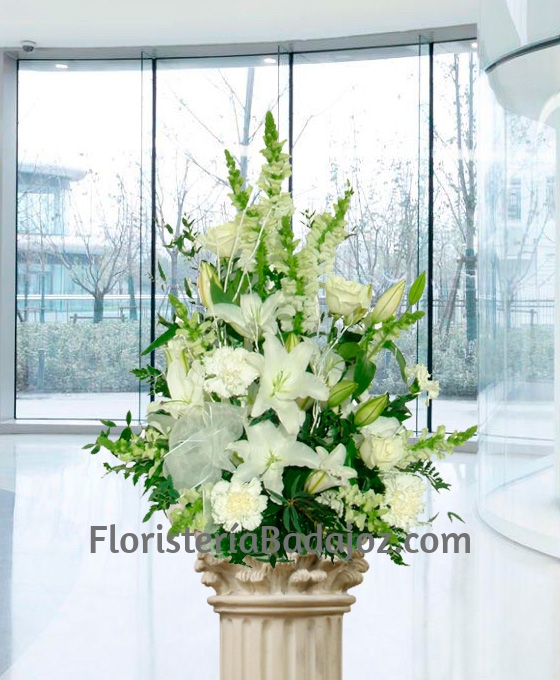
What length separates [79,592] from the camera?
517 centimetres

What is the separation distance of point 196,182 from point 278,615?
1026cm

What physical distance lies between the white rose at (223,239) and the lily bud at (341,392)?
8.4 inches

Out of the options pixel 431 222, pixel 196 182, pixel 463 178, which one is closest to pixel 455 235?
pixel 431 222

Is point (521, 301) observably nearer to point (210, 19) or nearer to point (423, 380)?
point (210, 19)

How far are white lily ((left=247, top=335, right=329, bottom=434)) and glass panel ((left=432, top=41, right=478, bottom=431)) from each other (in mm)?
9501

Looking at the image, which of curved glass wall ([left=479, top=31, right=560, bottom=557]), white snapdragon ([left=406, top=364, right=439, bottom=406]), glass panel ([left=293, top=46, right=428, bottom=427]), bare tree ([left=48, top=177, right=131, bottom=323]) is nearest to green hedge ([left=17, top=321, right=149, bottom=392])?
bare tree ([left=48, top=177, right=131, bottom=323])

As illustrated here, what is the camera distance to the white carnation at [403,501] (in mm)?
1255

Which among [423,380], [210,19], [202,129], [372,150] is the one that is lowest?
[423,380]

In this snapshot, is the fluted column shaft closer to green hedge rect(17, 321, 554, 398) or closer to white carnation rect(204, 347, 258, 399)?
white carnation rect(204, 347, 258, 399)

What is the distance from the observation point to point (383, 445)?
1252 millimetres

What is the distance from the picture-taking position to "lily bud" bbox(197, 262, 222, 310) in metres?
1.26

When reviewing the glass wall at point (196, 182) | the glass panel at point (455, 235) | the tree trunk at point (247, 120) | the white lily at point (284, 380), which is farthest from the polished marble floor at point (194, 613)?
the tree trunk at point (247, 120)

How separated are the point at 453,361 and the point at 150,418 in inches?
378

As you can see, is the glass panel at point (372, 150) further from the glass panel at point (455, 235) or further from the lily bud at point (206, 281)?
the lily bud at point (206, 281)
